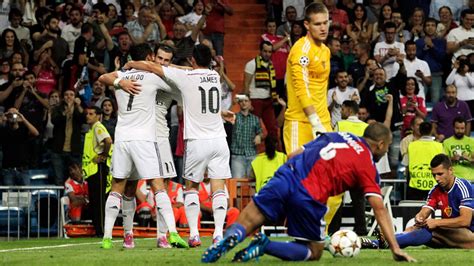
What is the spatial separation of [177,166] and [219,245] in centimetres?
1382

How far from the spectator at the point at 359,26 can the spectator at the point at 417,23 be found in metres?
0.95

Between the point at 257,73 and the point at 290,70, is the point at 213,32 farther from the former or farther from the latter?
the point at 290,70

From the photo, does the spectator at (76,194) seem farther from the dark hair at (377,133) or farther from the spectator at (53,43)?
the dark hair at (377,133)

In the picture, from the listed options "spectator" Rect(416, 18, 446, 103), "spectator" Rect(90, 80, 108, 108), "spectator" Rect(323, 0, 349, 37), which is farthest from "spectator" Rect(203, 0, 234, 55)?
"spectator" Rect(416, 18, 446, 103)

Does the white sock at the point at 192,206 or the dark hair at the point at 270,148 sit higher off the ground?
the dark hair at the point at 270,148

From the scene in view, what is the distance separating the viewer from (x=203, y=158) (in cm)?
1764

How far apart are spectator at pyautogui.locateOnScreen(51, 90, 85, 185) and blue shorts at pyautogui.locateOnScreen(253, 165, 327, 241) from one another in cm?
1369

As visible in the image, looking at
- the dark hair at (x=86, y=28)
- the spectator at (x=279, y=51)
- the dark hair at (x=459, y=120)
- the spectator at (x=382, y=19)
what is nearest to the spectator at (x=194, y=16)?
the spectator at (x=279, y=51)

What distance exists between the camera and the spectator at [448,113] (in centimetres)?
2695

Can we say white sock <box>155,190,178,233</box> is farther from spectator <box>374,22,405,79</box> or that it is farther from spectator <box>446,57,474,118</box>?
spectator <box>446,57,474,118</box>

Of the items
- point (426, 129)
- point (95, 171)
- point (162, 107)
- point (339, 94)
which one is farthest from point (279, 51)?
point (162, 107)

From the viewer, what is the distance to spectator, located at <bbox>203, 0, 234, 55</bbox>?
2991cm

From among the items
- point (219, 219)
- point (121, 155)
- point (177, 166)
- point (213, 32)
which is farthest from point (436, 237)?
point (213, 32)

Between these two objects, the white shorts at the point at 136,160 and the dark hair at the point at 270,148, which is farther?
the dark hair at the point at 270,148
